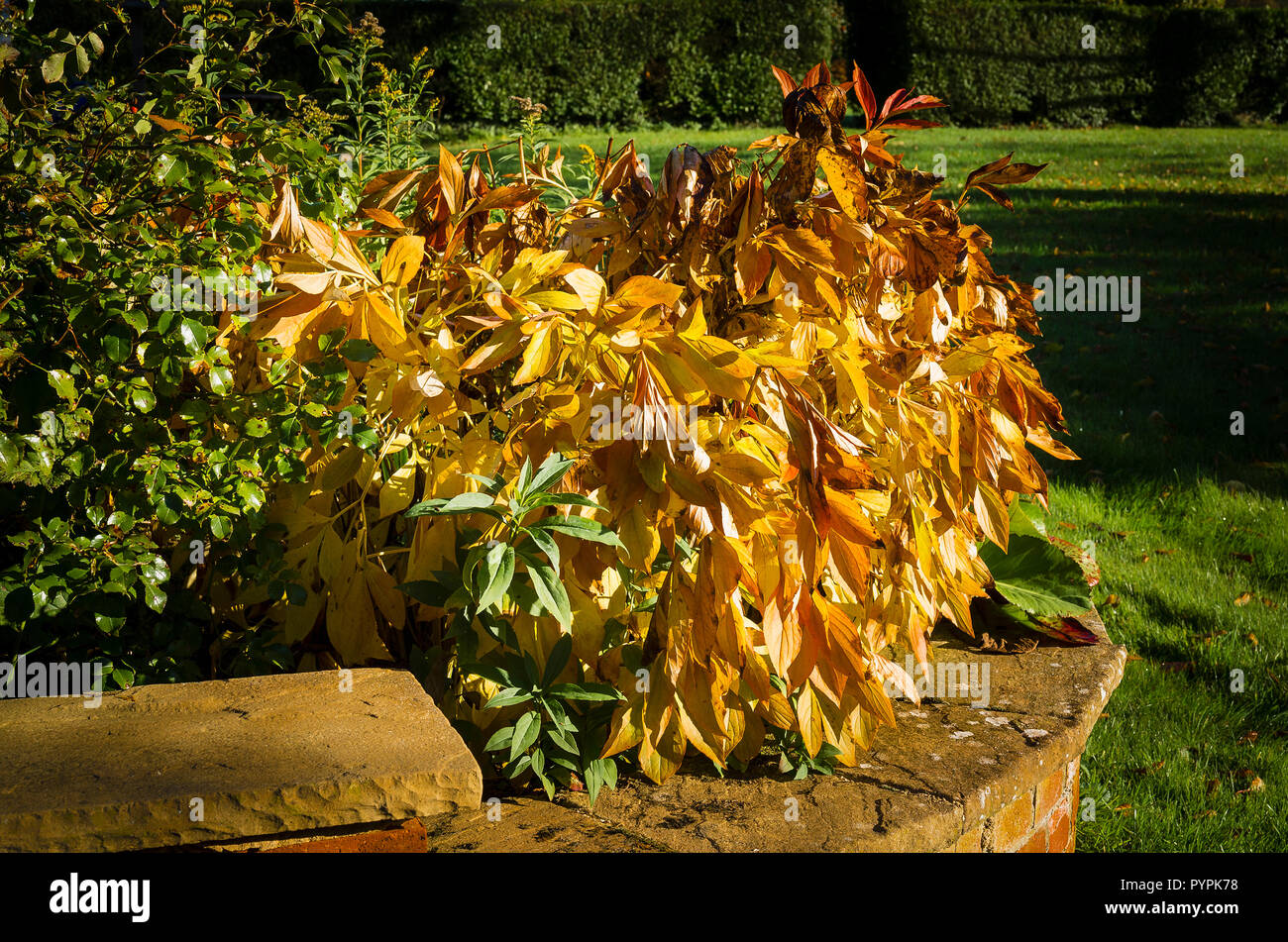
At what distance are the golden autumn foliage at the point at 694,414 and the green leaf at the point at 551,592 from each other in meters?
0.06

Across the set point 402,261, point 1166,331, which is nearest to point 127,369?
point 402,261

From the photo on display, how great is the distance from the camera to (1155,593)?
3.87 meters

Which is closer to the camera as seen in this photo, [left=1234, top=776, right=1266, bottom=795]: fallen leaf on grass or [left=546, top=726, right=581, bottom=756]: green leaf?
[left=546, top=726, right=581, bottom=756]: green leaf

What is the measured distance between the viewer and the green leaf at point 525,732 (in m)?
1.56

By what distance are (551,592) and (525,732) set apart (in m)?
0.26

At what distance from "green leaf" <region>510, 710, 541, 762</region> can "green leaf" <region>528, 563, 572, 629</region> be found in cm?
23

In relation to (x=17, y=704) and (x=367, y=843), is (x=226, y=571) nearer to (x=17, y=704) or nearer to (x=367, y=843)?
(x=17, y=704)

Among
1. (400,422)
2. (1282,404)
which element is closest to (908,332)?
(400,422)

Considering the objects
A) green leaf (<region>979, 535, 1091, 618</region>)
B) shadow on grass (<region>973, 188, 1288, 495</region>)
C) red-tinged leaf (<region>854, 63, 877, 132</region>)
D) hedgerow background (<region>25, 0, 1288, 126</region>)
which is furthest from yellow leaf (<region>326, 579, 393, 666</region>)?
hedgerow background (<region>25, 0, 1288, 126</region>)

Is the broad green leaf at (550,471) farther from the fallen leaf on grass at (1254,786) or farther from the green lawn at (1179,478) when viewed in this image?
the fallen leaf on grass at (1254,786)

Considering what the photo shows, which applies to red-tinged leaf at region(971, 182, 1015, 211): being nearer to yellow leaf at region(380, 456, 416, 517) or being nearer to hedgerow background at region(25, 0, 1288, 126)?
yellow leaf at region(380, 456, 416, 517)

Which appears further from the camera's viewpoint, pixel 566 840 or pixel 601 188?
pixel 601 188

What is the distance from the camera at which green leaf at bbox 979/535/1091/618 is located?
231cm

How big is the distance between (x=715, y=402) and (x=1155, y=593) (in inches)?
113
